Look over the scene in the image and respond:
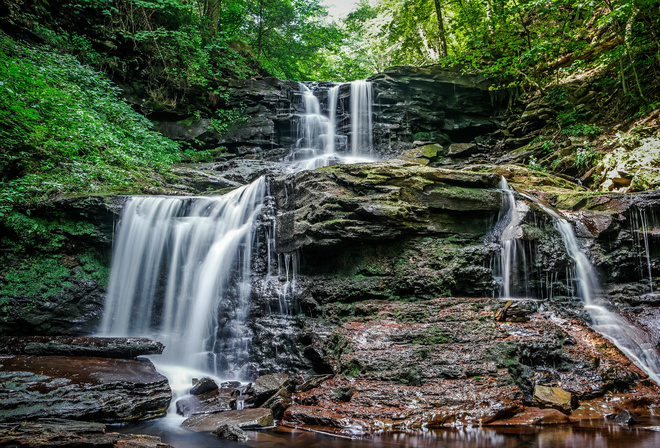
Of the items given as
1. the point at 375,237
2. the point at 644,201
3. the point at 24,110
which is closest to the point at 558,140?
the point at 644,201

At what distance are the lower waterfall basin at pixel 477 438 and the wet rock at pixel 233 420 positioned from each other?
13 centimetres

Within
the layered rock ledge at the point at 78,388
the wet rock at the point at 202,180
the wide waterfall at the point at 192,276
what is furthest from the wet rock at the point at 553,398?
the wet rock at the point at 202,180

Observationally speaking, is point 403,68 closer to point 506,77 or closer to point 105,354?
point 506,77

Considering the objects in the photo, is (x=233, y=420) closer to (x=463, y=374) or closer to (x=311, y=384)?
(x=311, y=384)

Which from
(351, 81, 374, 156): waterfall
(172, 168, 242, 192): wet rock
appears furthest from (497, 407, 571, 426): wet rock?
(351, 81, 374, 156): waterfall

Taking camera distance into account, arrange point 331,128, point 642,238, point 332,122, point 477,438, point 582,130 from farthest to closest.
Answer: point 332,122
point 331,128
point 582,130
point 642,238
point 477,438

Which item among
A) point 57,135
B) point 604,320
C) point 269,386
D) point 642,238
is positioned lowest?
point 269,386

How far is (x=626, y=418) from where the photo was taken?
12.5 feet

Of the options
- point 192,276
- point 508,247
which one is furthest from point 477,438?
point 192,276

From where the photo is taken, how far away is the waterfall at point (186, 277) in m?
6.88

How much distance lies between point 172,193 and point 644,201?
34.4 feet

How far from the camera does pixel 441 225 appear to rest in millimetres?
7270

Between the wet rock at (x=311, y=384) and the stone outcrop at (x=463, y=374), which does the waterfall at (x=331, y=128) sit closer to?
the stone outcrop at (x=463, y=374)

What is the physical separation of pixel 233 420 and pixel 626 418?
4248 mm
